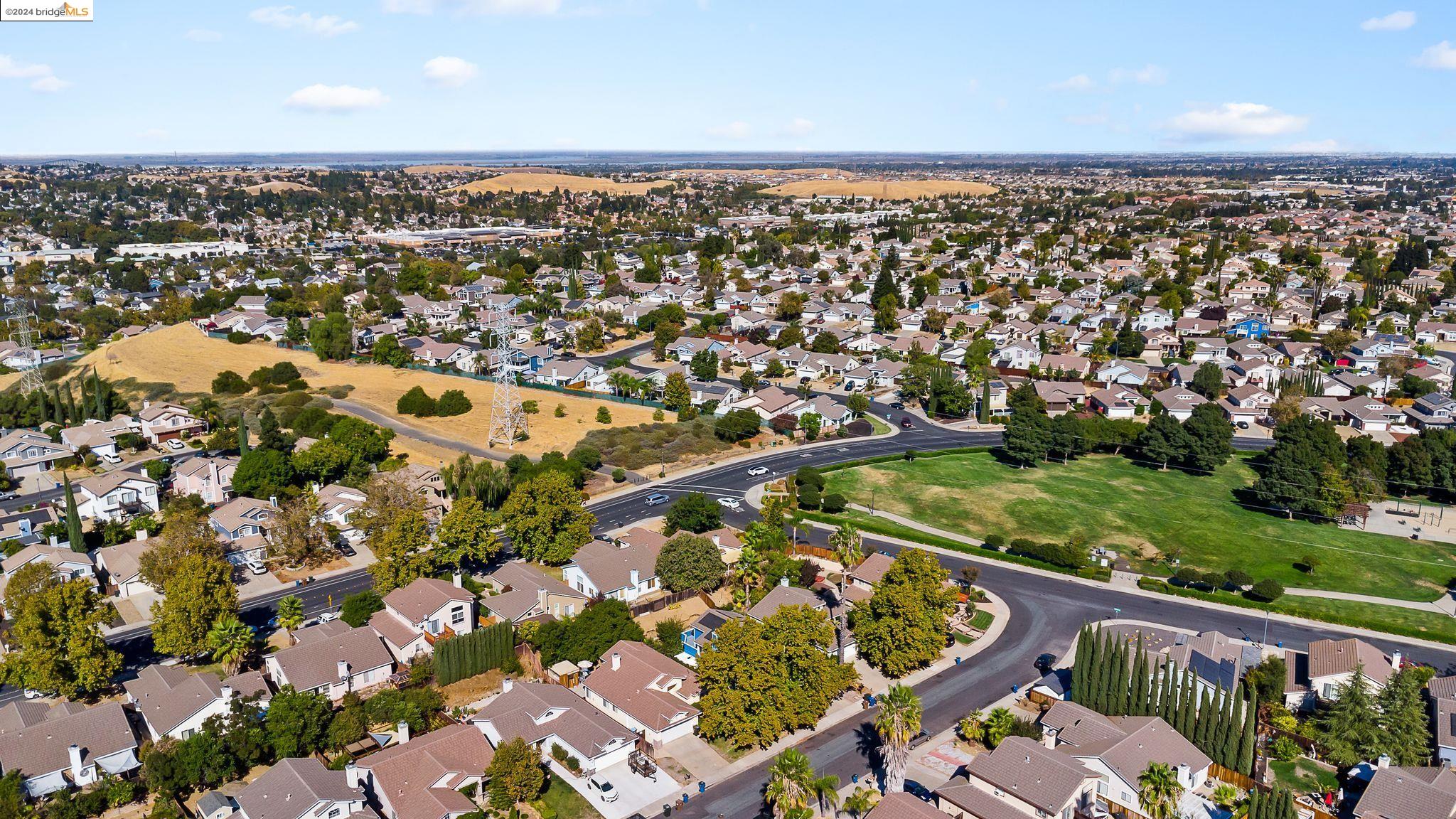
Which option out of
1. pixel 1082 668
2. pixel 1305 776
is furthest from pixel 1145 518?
pixel 1305 776

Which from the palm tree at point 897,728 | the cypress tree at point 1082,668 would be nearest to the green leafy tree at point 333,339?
the palm tree at point 897,728

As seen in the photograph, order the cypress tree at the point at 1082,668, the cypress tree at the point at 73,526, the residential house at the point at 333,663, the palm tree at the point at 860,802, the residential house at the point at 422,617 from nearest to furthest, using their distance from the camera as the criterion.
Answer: the palm tree at the point at 860,802 → the cypress tree at the point at 1082,668 → the residential house at the point at 333,663 → the residential house at the point at 422,617 → the cypress tree at the point at 73,526

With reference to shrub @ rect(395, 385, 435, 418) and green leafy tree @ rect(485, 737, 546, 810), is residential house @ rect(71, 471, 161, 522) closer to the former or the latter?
shrub @ rect(395, 385, 435, 418)

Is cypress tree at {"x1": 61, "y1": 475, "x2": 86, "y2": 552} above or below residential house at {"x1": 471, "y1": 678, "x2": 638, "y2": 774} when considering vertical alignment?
above

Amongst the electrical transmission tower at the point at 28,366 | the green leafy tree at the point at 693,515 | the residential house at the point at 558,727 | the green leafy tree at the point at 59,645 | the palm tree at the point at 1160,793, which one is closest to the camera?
the palm tree at the point at 1160,793

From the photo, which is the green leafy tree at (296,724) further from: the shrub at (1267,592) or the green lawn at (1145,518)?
the shrub at (1267,592)

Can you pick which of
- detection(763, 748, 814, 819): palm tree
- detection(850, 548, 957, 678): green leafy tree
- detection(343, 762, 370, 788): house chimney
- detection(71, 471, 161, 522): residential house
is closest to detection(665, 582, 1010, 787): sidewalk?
detection(850, 548, 957, 678): green leafy tree
